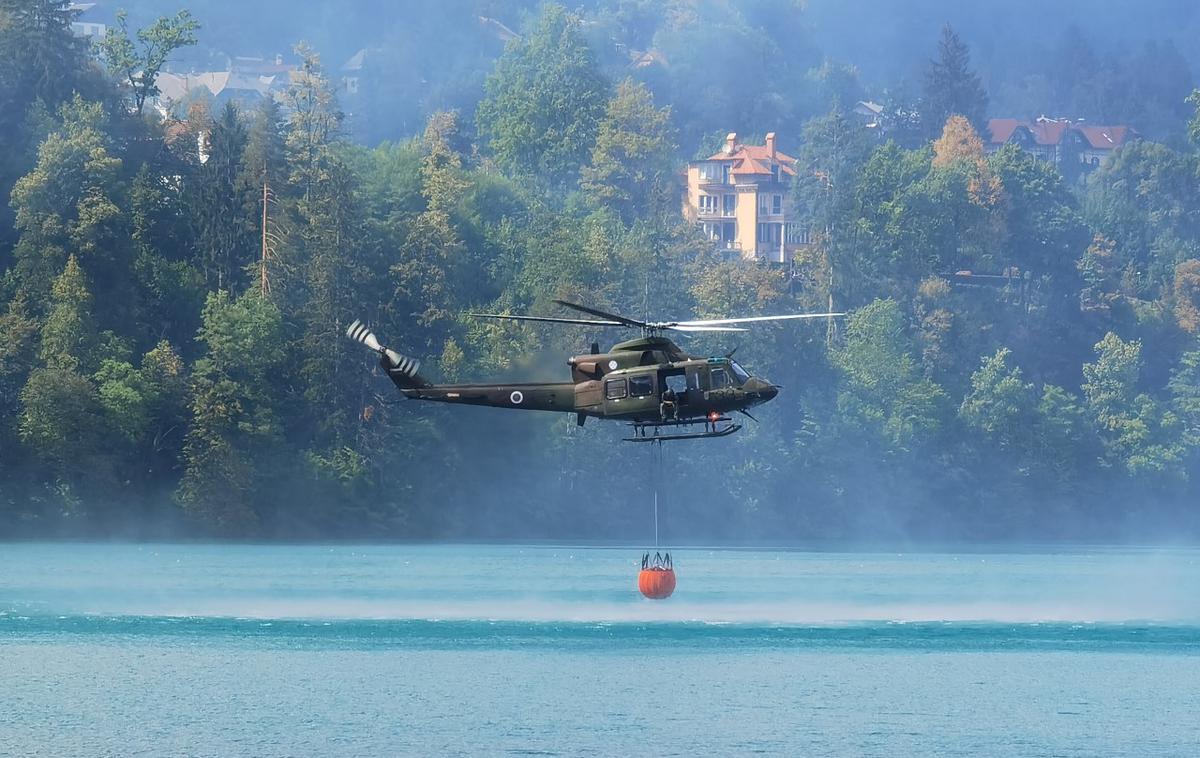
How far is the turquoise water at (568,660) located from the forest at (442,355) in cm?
1330

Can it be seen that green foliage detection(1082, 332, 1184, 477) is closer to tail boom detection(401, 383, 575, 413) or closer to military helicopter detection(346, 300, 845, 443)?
→ military helicopter detection(346, 300, 845, 443)

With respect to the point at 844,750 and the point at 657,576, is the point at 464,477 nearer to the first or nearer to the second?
the point at 657,576

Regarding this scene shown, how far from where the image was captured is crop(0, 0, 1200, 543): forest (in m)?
128

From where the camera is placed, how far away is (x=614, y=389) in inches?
2469

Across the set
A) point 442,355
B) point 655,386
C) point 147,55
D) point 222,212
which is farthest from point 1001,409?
point 655,386

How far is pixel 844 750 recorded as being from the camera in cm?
6475

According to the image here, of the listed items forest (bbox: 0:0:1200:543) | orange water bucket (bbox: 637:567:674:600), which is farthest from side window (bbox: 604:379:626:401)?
forest (bbox: 0:0:1200:543)

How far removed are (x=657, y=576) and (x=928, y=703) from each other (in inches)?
417

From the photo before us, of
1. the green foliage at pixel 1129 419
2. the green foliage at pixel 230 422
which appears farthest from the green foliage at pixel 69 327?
the green foliage at pixel 1129 419

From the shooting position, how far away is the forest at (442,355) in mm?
128125

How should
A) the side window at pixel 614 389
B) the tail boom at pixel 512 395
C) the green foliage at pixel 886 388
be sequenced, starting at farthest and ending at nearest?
the green foliage at pixel 886 388
the tail boom at pixel 512 395
the side window at pixel 614 389

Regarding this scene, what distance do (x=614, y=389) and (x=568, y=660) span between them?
20.5 meters

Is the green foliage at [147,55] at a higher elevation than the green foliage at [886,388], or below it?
higher

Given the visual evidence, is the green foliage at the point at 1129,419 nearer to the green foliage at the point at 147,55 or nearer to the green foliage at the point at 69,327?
the green foliage at the point at 147,55
